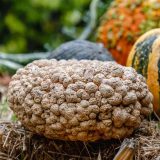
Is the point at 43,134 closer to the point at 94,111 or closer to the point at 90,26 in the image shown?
the point at 94,111

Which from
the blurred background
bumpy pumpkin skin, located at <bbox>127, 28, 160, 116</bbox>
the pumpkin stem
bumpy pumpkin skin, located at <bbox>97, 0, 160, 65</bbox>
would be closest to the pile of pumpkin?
the pumpkin stem

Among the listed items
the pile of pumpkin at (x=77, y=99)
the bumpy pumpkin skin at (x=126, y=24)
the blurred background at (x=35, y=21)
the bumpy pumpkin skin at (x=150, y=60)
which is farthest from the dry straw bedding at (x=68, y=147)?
the blurred background at (x=35, y=21)

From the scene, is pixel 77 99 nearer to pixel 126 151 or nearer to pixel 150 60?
pixel 126 151

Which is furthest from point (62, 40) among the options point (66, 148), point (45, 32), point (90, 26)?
point (66, 148)

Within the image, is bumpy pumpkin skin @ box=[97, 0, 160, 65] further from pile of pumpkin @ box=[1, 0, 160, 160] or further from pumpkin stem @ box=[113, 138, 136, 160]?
pumpkin stem @ box=[113, 138, 136, 160]

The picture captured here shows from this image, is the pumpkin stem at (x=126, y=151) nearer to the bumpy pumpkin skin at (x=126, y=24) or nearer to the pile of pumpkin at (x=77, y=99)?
the pile of pumpkin at (x=77, y=99)

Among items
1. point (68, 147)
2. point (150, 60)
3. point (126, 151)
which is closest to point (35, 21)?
point (150, 60)
